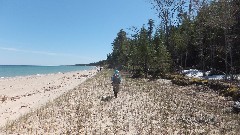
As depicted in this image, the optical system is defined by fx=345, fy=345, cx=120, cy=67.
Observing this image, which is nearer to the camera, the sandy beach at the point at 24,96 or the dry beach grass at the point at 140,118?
the dry beach grass at the point at 140,118

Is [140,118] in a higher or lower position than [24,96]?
higher

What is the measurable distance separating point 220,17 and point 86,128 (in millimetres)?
17191

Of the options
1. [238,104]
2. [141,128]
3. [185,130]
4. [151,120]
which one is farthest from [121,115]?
[238,104]

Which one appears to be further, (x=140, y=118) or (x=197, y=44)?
(x=197, y=44)

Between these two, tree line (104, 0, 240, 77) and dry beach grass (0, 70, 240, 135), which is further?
tree line (104, 0, 240, 77)

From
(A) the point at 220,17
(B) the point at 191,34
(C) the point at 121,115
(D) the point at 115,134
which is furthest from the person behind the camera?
(B) the point at 191,34

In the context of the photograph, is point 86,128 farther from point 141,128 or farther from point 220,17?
point 220,17

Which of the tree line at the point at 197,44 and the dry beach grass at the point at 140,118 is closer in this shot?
the dry beach grass at the point at 140,118

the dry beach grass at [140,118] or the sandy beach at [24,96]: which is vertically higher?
the dry beach grass at [140,118]

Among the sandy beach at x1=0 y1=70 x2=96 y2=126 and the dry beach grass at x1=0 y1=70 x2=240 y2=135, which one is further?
the sandy beach at x1=0 y1=70 x2=96 y2=126

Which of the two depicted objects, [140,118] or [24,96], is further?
[24,96]

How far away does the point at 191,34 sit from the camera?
4975 centimetres

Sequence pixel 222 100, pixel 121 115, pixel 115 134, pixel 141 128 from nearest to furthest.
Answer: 1. pixel 115 134
2. pixel 141 128
3. pixel 121 115
4. pixel 222 100

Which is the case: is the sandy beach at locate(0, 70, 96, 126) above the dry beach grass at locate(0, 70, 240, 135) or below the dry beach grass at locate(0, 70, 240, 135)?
below
